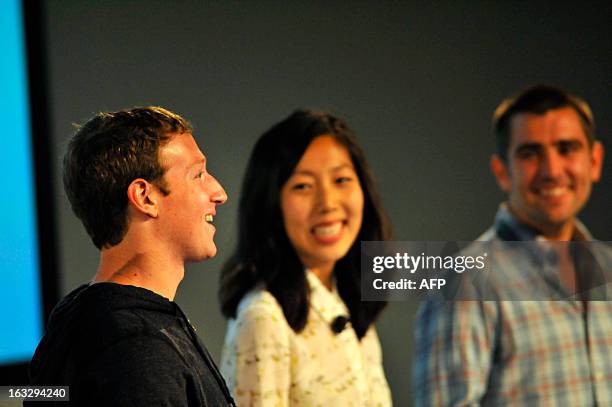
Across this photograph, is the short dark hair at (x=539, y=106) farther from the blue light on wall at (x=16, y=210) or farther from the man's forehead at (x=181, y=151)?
the blue light on wall at (x=16, y=210)

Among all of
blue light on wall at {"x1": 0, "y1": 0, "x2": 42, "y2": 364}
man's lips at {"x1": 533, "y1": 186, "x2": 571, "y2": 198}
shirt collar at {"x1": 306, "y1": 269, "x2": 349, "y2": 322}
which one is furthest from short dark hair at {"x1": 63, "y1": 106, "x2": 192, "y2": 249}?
man's lips at {"x1": 533, "y1": 186, "x2": 571, "y2": 198}

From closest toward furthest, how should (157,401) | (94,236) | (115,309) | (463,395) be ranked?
(157,401)
(115,309)
(94,236)
(463,395)

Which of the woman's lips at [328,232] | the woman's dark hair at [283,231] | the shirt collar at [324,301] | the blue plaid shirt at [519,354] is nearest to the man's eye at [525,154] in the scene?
the blue plaid shirt at [519,354]

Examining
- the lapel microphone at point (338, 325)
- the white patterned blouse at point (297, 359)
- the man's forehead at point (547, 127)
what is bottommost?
the white patterned blouse at point (297, 359)

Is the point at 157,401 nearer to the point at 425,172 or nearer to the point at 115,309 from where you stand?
the point at 115,309

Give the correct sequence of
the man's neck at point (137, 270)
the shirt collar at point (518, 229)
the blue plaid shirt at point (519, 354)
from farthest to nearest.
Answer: the shirt collar at point (518, 229) → the blue plaid shirt at point (519, 354) → the man's neck at point (137, 270)

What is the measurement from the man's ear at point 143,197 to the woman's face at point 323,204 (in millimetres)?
914

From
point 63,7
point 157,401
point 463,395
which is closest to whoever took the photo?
point 157,401

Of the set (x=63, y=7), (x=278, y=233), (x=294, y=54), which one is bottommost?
(x=278, y=233)

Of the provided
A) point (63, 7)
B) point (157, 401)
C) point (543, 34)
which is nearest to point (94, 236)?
point (157, 401)

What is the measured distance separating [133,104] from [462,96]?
Answer: 111cm

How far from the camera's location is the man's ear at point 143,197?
5.42 feet

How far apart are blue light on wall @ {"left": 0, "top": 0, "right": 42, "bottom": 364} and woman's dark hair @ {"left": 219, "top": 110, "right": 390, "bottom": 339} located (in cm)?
69

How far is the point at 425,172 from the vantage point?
271 centimetres
